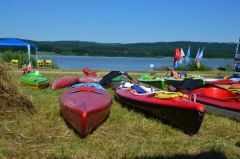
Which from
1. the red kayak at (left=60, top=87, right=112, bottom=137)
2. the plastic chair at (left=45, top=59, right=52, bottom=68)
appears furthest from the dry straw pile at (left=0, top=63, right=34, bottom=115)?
the plastic chair at (left=45, top=59, right=52, bottom=68)

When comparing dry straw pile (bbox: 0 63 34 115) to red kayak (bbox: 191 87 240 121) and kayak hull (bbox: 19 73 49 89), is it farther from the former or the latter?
kayak hull (bbox: 19 73 49 89)

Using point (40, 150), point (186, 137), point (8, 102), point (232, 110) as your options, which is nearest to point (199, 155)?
point (186, 137)

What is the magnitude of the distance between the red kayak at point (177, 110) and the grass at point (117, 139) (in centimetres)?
16

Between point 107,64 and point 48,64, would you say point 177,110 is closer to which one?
point 48,64

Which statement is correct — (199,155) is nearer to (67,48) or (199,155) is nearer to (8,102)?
(8,102)

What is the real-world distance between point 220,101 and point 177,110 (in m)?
2.04

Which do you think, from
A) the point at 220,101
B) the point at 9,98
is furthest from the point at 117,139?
the point at 220,101

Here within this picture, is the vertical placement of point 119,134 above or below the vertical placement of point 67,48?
above

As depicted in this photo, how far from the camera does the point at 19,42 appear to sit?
30.2 meters

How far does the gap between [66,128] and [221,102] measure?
12.0 feet

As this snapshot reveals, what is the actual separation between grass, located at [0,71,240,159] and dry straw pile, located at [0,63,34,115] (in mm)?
183

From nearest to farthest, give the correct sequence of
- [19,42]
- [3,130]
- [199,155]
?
[199,155] < [3,130] < [19,42]

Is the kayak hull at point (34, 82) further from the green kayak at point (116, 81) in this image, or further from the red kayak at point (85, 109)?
the red kayak at point (85, 109)

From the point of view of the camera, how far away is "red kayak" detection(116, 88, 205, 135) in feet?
24.4
